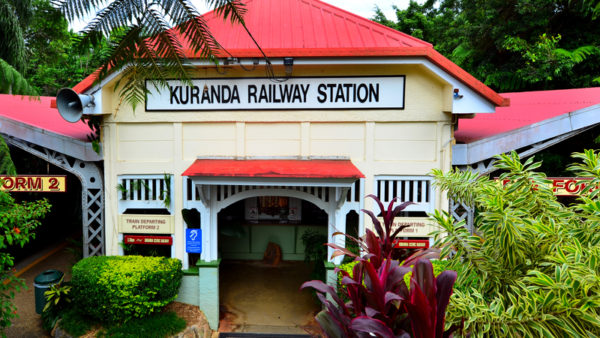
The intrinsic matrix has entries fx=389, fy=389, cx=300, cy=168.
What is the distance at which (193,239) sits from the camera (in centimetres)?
707

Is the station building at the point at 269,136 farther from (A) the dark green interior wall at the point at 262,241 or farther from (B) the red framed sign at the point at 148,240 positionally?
(A) the dark green interior wall at the point at 262,241

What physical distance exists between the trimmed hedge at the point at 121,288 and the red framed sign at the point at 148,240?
50cm

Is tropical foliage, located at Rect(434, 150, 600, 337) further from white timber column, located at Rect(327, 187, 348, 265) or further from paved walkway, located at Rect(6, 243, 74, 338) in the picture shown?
paved walkway, located at Rect(6, 243, 74, 338)

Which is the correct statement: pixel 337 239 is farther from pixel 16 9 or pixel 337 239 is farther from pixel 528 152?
pixel 16 9

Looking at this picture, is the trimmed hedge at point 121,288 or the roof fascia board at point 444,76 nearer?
the trimmed hedge at point 121,288

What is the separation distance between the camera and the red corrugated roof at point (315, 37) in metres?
6.32

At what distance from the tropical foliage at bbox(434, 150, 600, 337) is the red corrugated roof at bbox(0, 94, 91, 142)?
282 inches

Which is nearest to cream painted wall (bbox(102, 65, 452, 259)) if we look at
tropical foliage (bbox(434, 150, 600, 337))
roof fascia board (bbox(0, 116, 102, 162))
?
roof fascia board (bbox(0, 116, 102, 162))

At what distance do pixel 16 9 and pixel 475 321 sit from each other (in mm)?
13693

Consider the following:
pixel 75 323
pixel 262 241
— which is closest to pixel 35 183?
pixel 75 323

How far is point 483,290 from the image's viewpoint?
304cm

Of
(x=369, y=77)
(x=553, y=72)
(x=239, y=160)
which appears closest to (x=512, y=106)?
(x=553, y=72)

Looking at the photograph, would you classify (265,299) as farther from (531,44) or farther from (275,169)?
(531,44)

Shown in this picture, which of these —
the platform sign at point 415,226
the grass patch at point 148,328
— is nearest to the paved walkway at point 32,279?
the grass patch at point 148,328
